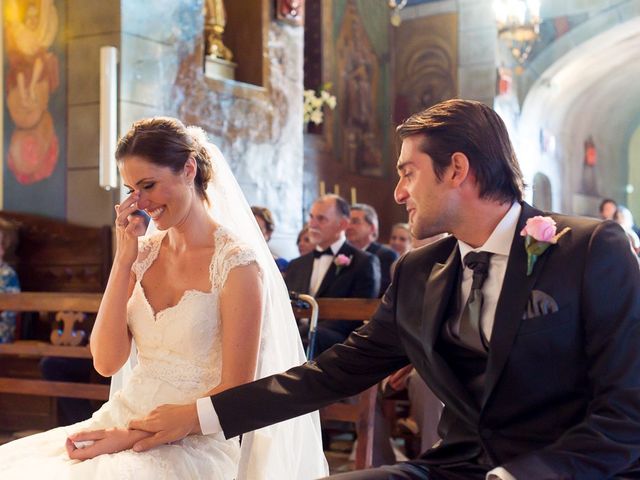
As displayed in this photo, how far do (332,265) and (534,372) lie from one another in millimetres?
4727

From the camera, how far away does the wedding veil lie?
2994 mm

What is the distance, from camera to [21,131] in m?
7.21

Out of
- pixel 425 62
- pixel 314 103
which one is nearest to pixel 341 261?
pixel 314 103

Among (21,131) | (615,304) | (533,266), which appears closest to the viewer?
(615,304)

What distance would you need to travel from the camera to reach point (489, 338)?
81.4 inches

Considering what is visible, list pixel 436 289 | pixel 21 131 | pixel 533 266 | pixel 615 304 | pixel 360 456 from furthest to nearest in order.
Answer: pixel 21 131 → pixel 360 456 → pixel 436 289 → pixel 533 266 → pixel 615 304

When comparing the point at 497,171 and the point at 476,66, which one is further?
the point at 476,66

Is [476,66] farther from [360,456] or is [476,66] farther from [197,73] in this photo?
[360,456]

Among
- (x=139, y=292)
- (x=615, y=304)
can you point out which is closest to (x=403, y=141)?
(x=615, y=304)

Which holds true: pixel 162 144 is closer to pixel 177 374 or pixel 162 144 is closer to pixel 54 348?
pixel 177 374

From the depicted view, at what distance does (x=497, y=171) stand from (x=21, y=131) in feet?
19.2

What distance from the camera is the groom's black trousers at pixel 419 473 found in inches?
83.4

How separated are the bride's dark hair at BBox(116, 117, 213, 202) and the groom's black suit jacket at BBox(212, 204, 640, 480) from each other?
0.99m

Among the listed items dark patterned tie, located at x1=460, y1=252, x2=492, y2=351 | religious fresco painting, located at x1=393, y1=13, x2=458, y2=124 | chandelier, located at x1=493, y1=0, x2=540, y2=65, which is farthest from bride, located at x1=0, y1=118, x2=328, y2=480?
religious fresco painting, located at x1=393, y1=13, x2=458, y2=124
